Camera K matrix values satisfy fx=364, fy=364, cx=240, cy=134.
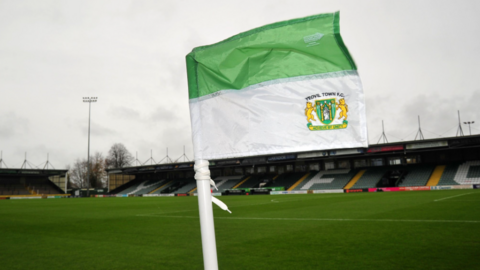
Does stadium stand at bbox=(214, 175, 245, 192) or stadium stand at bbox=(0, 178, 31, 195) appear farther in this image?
stadium stand at bbox=(0, 178, 31, 195)

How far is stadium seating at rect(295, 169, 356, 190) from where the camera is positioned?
44.0 meters

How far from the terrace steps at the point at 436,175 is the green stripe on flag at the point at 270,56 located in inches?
1605

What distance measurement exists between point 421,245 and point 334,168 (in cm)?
4368

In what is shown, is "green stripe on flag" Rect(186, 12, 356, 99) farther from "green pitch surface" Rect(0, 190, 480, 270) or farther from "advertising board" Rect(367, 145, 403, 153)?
"advertising board" Rect(367, 145, 403, 153)

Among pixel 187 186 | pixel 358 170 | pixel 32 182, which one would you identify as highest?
pixel 32 182

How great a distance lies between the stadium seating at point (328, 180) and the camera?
44.0m

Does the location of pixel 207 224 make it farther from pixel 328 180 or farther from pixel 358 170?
pixel 358 170

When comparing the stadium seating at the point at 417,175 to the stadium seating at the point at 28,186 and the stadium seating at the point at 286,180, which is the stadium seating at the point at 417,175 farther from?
the stadium seating at the point at 28,186

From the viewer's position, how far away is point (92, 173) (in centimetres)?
9494

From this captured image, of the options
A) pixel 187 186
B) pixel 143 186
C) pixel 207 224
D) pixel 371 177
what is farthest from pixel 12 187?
pixel 207 224

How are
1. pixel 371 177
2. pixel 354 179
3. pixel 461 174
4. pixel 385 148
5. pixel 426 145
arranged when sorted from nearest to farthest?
pixel 461 174 → pixel 426 145 → pixel 385 148 → pixel 371 177 → pixel 354 179

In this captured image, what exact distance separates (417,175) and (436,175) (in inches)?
78.4

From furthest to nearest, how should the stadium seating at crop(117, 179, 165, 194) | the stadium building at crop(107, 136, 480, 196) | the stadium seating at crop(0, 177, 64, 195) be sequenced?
the stadium seating at crop(0, 177, 64, 195) → the stadium seating at crop(117, 179, 165, 194) → the stadium building at crop(107, 136, 480, 196)

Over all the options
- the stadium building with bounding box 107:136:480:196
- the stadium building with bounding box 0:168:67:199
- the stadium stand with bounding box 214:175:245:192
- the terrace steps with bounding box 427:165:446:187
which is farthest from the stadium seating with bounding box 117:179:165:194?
the terrace steps with bounding box 427:165:446:187
